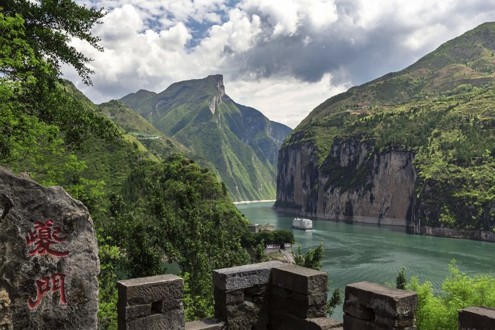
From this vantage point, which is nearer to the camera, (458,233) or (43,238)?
(43,238)

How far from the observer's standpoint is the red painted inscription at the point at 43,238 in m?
4.82

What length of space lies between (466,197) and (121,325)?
5544 inches

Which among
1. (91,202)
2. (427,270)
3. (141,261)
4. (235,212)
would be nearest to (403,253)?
(427,270)

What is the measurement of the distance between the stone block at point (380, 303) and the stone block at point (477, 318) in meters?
0.83

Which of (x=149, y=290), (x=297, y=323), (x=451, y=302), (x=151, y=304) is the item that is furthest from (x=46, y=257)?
(x=451, y=302)

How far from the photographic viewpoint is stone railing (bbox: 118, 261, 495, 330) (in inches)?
255

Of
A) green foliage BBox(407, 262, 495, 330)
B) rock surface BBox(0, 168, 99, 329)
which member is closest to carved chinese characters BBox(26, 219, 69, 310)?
rock surface BBox(0, 168, 99, 329)

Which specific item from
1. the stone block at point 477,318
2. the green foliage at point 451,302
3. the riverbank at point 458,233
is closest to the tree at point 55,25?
the stone block at point 477,318

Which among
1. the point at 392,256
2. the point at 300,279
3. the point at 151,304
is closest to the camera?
the point at 151,304

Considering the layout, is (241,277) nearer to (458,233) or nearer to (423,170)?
(458,233)

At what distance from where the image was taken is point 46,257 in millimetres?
4941

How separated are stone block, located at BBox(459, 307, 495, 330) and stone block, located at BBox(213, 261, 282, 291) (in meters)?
3.60

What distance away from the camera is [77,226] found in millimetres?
5195

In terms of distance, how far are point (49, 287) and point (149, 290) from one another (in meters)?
1.81
